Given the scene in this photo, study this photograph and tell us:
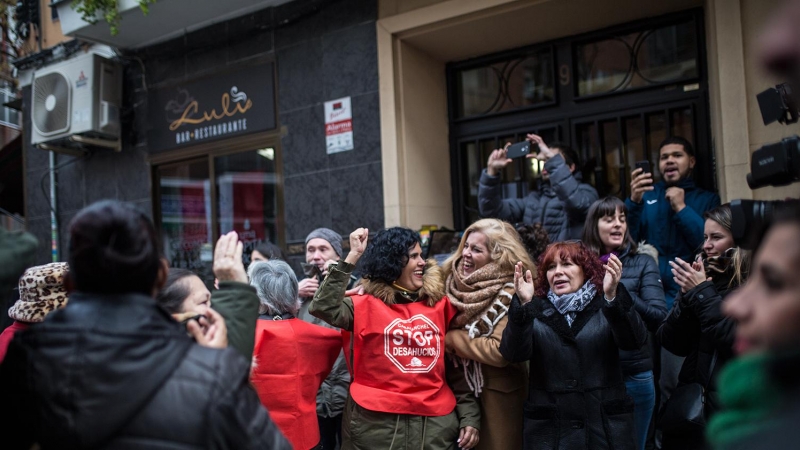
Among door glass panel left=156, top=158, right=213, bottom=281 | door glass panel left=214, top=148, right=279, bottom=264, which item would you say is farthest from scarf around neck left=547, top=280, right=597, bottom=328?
door glass panel left=156, top=158, right=213, bottom=281

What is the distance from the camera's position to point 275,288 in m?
3.75

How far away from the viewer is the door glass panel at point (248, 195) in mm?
7965

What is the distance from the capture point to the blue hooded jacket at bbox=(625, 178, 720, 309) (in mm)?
4855

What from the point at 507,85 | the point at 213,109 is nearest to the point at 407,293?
the point at 507,85

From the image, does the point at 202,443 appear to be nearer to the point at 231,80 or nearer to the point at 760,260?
the point at 760,260

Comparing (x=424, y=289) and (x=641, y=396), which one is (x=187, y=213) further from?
(x=641, y=396)

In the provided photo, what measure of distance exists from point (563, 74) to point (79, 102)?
597 centimetres

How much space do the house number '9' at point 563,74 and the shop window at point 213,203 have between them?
3.23 meters

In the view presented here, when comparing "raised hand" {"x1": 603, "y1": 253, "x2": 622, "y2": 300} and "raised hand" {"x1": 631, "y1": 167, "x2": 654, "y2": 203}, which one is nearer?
"raised hand" {"x1": 603, "y1": 253, "x2": 622, "y2": 300}

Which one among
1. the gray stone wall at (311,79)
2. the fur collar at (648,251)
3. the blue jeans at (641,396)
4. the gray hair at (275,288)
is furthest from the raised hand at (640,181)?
the gray stone wall at (311,79)

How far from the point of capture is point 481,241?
420cm

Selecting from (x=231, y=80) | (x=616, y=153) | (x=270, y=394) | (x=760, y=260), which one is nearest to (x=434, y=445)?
(x=270, y=394)

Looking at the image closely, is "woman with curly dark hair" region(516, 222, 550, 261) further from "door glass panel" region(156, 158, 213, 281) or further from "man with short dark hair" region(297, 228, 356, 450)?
"door glass panel" region(156, 158, 213, 281)

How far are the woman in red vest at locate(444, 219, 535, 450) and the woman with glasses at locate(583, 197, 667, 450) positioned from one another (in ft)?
2.13
